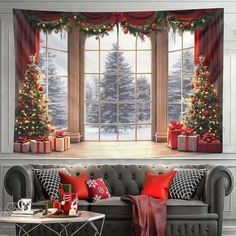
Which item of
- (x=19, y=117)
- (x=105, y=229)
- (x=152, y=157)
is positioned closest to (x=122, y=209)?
(x=105, y=229)

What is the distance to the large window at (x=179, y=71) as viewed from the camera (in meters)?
→ 8.56

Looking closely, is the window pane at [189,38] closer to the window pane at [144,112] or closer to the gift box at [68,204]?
the window pane at [144,112]

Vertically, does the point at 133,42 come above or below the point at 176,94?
above

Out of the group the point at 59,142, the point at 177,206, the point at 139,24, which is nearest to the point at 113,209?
the point at 177,206

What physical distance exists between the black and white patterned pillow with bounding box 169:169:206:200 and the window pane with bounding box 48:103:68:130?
179 centimetres

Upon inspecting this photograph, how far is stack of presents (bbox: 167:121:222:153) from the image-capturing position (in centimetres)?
840

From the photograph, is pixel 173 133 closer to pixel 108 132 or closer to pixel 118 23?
pixel 108 132

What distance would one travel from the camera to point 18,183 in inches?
291

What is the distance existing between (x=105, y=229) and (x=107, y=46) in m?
2.71

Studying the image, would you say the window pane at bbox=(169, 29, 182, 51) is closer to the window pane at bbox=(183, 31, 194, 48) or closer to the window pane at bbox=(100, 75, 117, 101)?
the window pane at bbox=(183, 31, 194, 48)

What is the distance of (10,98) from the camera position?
837 centimetres

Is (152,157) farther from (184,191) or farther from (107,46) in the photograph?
(107,46)

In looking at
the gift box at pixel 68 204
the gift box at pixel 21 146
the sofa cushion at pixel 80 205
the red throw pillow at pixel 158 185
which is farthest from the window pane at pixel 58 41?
the gift box at pixel 68 204

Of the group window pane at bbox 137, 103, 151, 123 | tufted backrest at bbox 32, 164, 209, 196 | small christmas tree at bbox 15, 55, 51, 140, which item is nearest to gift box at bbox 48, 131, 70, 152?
small christmas tree at bbox 15, 55, 51, 140
